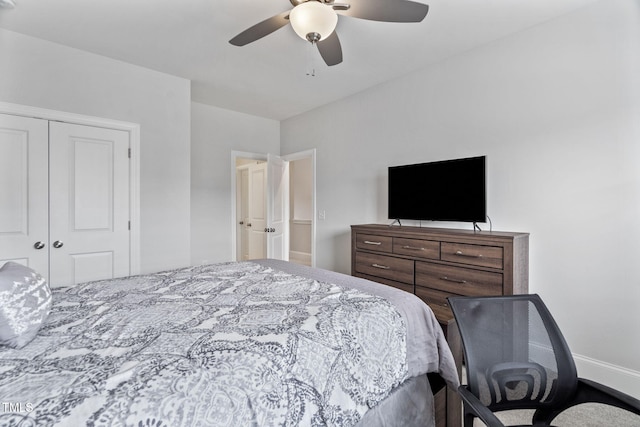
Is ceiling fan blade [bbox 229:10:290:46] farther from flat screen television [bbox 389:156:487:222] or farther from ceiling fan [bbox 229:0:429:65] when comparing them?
flat screen television [bbox 389:156:487:222]

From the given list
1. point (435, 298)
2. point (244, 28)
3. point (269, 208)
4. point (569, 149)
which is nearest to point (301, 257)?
point (269, 208)

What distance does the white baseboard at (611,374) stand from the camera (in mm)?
2059

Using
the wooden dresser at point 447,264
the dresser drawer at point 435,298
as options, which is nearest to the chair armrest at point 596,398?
the wooden dresser at point 447,264

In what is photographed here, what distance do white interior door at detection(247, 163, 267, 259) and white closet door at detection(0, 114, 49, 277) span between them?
3080mm

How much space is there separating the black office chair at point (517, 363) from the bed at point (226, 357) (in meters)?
0.27

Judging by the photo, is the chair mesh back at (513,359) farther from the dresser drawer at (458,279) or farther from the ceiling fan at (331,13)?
the ceiling fan at (331,13)

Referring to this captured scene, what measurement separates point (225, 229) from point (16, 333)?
3.66m

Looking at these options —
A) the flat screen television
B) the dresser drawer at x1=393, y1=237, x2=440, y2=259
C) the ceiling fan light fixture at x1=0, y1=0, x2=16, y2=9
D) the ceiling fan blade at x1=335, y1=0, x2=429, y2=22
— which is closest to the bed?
the dresser drawer at x1=393, y1=237, x2=440, y2=259

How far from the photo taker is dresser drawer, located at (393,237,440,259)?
106 inches

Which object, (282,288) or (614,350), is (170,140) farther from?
(614,350)

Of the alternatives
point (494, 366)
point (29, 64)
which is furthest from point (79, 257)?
point (494, 366)

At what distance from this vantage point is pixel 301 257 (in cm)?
661

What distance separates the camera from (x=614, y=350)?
215 centimetres

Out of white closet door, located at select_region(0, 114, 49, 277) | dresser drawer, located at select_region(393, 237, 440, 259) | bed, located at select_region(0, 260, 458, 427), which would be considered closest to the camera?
bed, located at select_region(0, 260, 458, 427)
